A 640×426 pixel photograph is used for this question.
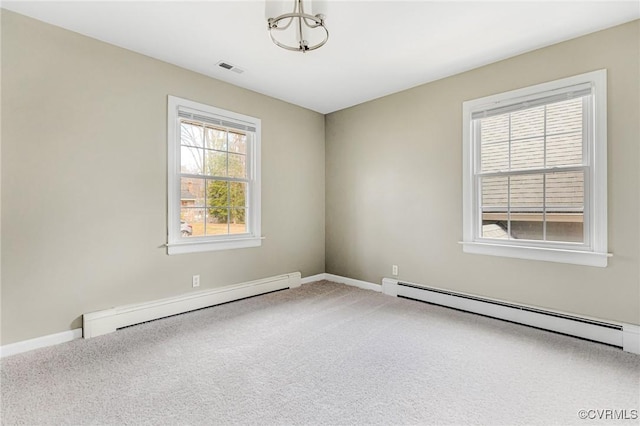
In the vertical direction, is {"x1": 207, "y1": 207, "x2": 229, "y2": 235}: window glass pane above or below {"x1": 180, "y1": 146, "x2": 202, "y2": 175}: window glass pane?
below

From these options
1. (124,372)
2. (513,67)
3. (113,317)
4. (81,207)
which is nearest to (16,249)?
(81,207)

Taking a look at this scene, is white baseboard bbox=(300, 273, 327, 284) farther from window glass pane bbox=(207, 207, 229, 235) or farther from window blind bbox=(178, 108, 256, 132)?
window blind bbox=(178, 108, 256, 132)

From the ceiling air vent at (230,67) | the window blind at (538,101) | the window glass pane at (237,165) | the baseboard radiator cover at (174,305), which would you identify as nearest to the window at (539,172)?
the window blind at (538,101)

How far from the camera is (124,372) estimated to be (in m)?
2.09

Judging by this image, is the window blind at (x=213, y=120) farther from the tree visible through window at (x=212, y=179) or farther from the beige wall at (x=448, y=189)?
the beige wall at (x=448, y=189)

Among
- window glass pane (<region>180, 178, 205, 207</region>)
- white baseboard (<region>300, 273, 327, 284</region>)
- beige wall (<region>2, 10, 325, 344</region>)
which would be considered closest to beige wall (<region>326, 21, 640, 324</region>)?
white baseboard (<region>300, 273, 327, 284</region>)

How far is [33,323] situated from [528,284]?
14.3 feet

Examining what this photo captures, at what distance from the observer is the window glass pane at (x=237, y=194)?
3.79 metres

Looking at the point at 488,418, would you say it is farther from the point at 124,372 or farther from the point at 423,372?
the point at 124,372

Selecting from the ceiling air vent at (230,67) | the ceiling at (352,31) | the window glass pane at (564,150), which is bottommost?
the window glass pane at (564,150)

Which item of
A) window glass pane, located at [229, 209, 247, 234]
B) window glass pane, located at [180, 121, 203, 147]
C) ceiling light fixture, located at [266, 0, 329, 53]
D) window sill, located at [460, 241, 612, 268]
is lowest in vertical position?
window sill, located at [460, 241, 612, 268]

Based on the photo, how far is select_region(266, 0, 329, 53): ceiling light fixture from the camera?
1.87 m

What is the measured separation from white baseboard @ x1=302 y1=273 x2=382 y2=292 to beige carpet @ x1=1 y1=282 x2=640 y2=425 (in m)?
1.16

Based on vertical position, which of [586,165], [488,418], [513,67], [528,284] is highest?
[513,67]
